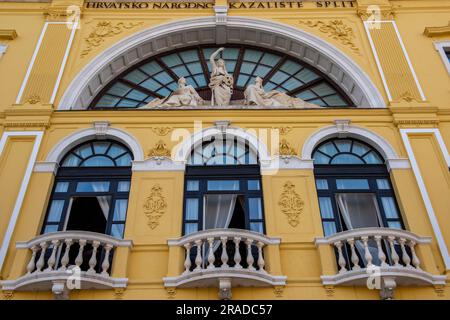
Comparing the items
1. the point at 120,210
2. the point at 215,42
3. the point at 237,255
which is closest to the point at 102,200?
the point at 120,210

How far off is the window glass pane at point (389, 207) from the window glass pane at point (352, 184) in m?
0.47

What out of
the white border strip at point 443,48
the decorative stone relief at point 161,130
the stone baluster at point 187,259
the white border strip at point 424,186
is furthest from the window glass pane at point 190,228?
the white border strip at point 443,48

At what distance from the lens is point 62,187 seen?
1049 centimetres

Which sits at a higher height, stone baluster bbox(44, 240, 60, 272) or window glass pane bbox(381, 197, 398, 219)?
window glass pane bbox(381, 197, 398, 219)

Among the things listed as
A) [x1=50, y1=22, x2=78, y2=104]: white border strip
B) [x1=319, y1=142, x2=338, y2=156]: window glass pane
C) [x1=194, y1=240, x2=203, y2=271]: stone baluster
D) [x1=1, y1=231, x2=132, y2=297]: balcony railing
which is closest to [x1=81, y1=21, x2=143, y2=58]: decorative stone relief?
[x1=50, y1=22, x2=78, y2=104]: white border strip

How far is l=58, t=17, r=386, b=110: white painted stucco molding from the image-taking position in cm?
1280

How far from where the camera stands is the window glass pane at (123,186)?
10375 millimetres

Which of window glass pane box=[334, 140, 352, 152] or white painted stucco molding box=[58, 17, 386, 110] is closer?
window glass pane box=[334, 140, 352, 152]

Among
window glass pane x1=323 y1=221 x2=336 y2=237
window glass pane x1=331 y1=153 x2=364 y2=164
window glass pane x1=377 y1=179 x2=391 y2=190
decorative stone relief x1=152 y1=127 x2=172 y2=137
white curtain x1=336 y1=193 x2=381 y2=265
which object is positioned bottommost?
window glass pane x1=323 y1=221 x2=336 y2=237

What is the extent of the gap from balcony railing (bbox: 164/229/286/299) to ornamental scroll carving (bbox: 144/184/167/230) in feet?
2.37

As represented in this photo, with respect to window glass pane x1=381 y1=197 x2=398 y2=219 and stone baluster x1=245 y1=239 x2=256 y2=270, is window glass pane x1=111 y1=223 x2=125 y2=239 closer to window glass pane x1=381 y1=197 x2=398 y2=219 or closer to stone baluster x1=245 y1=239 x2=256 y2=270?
stone baluster x1=245 y1=239 x2=256 y2=270

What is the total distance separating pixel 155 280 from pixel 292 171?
375 cm

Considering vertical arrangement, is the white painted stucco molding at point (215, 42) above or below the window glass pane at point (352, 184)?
above

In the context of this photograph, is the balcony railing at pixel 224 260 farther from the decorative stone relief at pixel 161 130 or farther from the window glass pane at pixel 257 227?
the decorative stone relief at pixel 161 130
